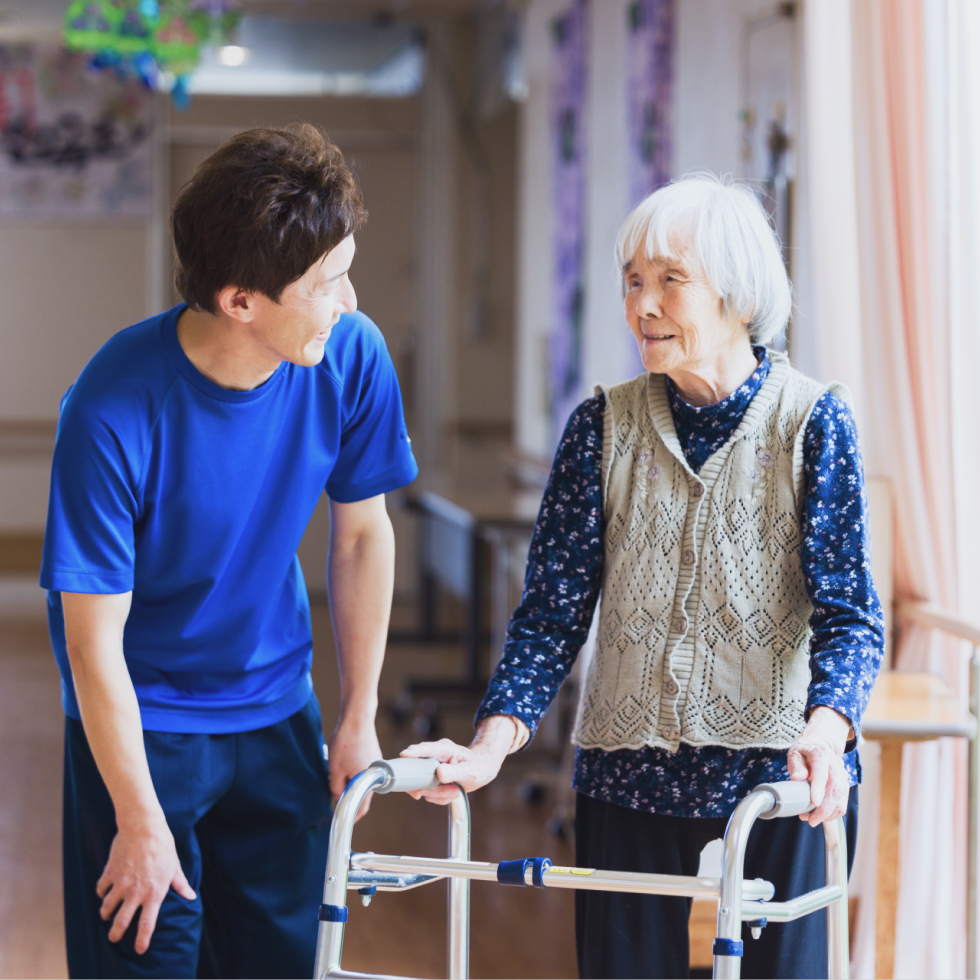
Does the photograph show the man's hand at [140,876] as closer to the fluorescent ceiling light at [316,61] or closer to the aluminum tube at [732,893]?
the aluminum tube at [732,893]

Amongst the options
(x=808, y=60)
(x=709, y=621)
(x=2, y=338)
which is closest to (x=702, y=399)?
(x=709, y=621)

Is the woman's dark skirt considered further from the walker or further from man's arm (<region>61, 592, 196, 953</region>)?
man's arm (<region>61, 592, 196, 953</region>)

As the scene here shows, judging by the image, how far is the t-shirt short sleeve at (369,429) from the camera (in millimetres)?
1478

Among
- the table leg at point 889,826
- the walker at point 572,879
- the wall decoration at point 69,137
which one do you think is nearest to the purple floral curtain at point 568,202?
the wall decoration at point 69,137

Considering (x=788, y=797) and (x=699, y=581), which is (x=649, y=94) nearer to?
(x=699, y=581)

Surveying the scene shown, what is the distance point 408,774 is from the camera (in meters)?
1.26

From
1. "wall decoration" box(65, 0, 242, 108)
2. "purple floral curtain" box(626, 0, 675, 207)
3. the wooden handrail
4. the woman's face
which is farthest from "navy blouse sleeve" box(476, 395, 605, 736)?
"wall decoration" box(65, 0, 242, 108)

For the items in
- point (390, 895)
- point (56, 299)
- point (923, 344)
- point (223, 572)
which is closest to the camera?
point (223, 572)

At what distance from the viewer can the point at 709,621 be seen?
1413 millimetres

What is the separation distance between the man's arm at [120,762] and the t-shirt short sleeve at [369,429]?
12.1 inches

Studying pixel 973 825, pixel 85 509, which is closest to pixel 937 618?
pixel 973 825

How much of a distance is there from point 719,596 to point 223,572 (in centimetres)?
53

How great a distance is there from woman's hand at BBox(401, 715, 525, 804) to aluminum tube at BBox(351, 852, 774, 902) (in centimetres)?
9

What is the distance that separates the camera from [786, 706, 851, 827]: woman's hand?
122 cm
